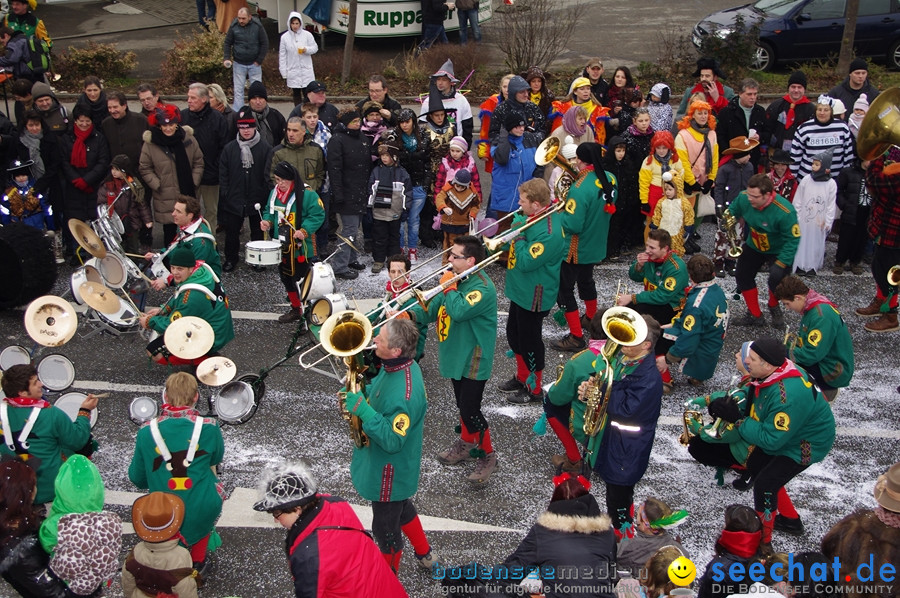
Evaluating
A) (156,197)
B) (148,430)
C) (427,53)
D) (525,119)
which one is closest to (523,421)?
(148,430)

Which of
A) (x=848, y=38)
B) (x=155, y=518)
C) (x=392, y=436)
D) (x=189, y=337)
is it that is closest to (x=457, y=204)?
(x=189, y=337)

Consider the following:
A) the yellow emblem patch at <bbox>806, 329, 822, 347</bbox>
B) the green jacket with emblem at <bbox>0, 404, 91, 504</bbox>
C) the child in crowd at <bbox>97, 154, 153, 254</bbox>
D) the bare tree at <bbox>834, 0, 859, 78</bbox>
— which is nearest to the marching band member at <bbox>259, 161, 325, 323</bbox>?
the child in crowd at <bbox>97, 154, 153, 254</bbox>

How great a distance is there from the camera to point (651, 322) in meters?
5.99

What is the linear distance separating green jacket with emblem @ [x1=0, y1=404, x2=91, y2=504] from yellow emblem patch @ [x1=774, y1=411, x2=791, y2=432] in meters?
4.29

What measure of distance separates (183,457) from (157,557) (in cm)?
76

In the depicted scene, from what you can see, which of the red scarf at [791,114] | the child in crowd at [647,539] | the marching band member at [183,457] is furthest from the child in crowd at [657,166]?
the marching band member at [183,457]

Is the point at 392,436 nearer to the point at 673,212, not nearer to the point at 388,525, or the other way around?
the point at 388,525

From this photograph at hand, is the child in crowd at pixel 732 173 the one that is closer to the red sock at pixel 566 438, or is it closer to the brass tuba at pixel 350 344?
the red sock at pixel 566 438

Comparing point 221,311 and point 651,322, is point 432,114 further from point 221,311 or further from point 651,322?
point 651,322

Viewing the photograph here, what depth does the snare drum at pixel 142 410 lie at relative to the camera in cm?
638

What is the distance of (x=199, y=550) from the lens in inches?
219

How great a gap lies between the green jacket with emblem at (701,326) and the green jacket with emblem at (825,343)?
2.86 feet

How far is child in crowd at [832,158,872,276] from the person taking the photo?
9.81 m

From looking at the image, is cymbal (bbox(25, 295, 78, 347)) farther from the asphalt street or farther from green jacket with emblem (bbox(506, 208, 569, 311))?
green jacket with emblem (bbox(506, 208, 569, 311))
